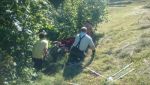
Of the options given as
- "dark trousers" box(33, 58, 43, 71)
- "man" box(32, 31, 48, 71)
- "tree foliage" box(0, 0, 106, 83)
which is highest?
"tree foliage" box(0, 0, 106, 83)

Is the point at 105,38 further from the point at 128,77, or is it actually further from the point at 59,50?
the point at 128,77

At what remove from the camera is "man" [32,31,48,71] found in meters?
14.7

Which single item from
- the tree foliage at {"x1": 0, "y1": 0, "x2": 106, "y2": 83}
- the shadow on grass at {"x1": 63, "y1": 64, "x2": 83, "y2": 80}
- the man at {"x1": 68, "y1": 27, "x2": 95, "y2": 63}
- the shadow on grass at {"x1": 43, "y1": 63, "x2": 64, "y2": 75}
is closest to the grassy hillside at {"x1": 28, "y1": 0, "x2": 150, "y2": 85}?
the shadow on grass at {"x1": 63, "y1": 64, "x2": 83, "y2": 80}

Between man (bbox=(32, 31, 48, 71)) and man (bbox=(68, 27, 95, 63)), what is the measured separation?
2114 mm

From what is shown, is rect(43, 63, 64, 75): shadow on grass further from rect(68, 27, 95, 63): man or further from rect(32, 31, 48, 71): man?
rect(32, 31, 48, 71): man

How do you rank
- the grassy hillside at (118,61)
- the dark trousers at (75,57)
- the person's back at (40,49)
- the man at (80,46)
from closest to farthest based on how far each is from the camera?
the grassy hillside at (118,61) → the person's back at (40,49) → the man at (80,46) → the dark trousers at (75,57)

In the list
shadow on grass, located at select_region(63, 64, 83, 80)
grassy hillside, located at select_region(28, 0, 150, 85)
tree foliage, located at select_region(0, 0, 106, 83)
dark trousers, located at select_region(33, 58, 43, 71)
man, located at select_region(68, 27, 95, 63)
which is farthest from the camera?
man, located at select_region(68, 27, 95, 63)

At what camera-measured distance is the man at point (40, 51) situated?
48.2 feet

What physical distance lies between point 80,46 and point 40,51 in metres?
Result: 2.67

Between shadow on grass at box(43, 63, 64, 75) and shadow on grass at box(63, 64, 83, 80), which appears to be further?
shadow on grass at box(43, 63, 64, 75)

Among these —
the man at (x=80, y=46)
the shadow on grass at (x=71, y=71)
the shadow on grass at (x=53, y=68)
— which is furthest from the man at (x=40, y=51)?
the man at (x=80, y=46)

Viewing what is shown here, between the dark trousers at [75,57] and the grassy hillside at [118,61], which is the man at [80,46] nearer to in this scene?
the dark trousers at [75,57]

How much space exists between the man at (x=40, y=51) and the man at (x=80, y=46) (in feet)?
6.94

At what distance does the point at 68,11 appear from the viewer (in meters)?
20.5
